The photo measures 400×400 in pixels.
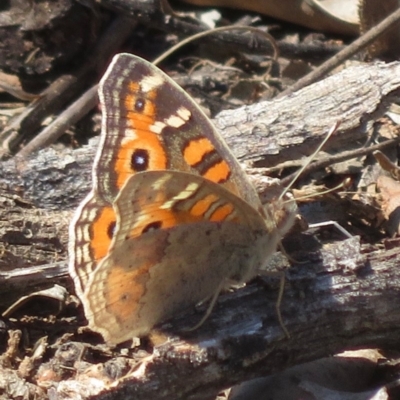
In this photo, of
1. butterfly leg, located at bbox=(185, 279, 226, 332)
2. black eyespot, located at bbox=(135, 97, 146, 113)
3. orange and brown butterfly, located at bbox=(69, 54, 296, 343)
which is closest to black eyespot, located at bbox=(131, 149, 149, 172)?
orange and brown butterfly, located at bbox=(69, 54, 296, 343)

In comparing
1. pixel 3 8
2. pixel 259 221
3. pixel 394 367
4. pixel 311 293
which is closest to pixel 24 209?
pixel 259 221

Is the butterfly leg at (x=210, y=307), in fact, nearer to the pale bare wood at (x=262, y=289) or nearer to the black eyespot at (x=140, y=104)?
the pale bare wood at (x=262, y=289)

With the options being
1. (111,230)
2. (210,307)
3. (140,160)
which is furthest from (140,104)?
(210,307)

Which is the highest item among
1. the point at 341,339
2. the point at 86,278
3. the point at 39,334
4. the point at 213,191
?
the point at 213,191

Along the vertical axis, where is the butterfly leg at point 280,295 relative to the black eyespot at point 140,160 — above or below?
below

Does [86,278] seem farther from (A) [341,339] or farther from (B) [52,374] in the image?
(A) [341,339]

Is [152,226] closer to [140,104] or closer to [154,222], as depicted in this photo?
[154,222]

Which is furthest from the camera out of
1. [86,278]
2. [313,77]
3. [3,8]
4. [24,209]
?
[3,8]

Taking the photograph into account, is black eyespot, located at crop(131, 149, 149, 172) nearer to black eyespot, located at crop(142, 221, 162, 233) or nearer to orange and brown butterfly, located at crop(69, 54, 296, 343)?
orange and brown butterfly, located at crop(69, 54, 296, 343)

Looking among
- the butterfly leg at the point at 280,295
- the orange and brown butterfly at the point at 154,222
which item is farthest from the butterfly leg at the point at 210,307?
the butterfly leg at the point at 280,295
